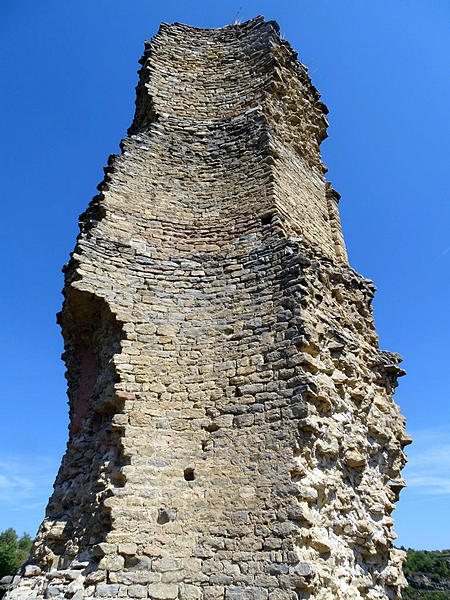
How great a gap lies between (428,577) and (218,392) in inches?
1925

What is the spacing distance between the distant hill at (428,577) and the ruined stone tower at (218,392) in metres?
39.5

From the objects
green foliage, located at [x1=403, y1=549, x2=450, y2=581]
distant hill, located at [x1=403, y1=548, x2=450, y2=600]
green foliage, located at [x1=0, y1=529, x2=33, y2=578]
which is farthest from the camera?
green foliage, located at [x1=403, y1=549, x2=450, y2=581]

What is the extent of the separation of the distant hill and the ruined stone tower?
39489 millimetres

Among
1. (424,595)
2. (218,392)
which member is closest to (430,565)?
(424,595)

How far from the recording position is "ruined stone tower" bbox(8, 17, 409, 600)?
4574 mm

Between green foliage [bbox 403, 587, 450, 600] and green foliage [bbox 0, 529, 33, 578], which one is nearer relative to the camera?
green foliage [bbox 0, 529, 33, 578]

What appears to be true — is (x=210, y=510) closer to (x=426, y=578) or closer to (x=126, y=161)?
(x=126, y=161)

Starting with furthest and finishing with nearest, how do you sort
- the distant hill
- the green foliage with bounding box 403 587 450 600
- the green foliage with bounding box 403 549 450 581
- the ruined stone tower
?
the green foliage with bounding box 403 549 450 581 < the distant hill < the green foliage with bounding box 403 587 450 600 < the ruined stone tower

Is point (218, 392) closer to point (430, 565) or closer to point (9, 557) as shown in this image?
point (9, 557)

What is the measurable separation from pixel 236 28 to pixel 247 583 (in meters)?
10.7

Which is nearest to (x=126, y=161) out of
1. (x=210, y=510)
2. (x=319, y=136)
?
(x=319, y=136)

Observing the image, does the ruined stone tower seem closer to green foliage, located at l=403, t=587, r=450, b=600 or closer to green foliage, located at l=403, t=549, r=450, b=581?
green foliage, located at l=403, t=587, r=450, b=600

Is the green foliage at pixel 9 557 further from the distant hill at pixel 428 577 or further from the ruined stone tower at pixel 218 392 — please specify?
the distant hill at pixel 428 577

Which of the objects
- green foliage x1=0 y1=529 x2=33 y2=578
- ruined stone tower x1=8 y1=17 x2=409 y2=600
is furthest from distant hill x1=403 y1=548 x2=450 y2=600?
ruined stone tower x1=8 y1=17 x2=409 y2=600
